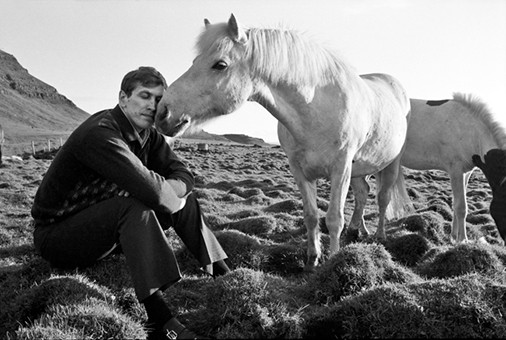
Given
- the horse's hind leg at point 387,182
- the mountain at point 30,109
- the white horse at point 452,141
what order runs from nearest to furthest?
the white horse at point 452,141
the horse's hind leg at point 387,182
the mountain at point 30,109

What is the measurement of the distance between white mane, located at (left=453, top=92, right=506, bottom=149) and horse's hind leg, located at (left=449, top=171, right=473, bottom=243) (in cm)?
99

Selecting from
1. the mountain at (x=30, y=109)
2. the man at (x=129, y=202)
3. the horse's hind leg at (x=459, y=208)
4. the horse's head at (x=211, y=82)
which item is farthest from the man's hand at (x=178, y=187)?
Answer: the mountain at (x=30, y=109)

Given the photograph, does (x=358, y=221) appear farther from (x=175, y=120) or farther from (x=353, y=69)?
(x=175, y=120)

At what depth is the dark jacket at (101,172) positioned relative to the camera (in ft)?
10.6

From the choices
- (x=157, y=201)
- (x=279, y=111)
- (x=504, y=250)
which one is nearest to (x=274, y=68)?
(x=279, y=111)

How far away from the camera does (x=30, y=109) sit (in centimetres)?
16338

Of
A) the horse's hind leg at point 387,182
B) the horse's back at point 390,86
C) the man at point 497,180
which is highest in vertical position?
the horse's back at point 390,86

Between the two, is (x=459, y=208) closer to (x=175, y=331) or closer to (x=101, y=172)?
(x=175, y=331)

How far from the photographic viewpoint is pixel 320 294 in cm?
359

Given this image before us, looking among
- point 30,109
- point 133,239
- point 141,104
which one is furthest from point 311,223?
point 30,109

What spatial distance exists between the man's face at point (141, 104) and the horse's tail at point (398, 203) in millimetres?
5272

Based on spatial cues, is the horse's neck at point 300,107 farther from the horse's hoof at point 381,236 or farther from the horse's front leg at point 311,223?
the horse's hoof at point 381,236

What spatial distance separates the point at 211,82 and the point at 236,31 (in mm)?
551

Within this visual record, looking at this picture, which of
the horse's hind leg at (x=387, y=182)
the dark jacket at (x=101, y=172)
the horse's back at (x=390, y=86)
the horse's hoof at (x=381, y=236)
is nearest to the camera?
the dark jacket at (x=101, y=172)
